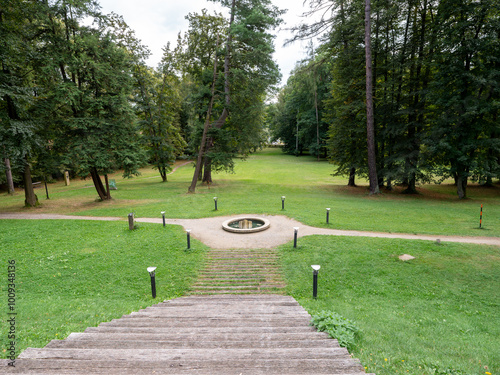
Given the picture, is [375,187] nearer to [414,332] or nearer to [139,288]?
[414,332]

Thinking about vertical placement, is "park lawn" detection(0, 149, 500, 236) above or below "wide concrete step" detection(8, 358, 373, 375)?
below

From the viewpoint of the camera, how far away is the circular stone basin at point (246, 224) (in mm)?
13078

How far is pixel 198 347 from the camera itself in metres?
3.97

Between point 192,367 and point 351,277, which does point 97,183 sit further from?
point 192,367

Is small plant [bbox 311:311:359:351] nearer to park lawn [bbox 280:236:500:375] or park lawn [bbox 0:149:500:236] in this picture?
park lawn [bbox 280:236:500:375]

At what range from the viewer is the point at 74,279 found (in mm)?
9117

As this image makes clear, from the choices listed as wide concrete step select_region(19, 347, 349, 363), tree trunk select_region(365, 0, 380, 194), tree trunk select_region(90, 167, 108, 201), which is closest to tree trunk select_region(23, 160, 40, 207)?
tree trunk select_region(90, 167, 108, 201)

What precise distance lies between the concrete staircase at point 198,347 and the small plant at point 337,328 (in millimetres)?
203

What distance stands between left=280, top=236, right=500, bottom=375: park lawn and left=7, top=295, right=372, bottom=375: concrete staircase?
3.80 ft

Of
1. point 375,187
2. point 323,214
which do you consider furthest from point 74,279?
point 375,187

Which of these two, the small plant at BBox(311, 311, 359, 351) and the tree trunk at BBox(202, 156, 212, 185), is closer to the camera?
the small plant at BBox(311, 311, 359, 351)

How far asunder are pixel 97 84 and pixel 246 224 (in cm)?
1527

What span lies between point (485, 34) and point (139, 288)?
2665cm

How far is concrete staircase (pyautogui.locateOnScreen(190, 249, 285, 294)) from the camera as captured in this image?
8406mm
